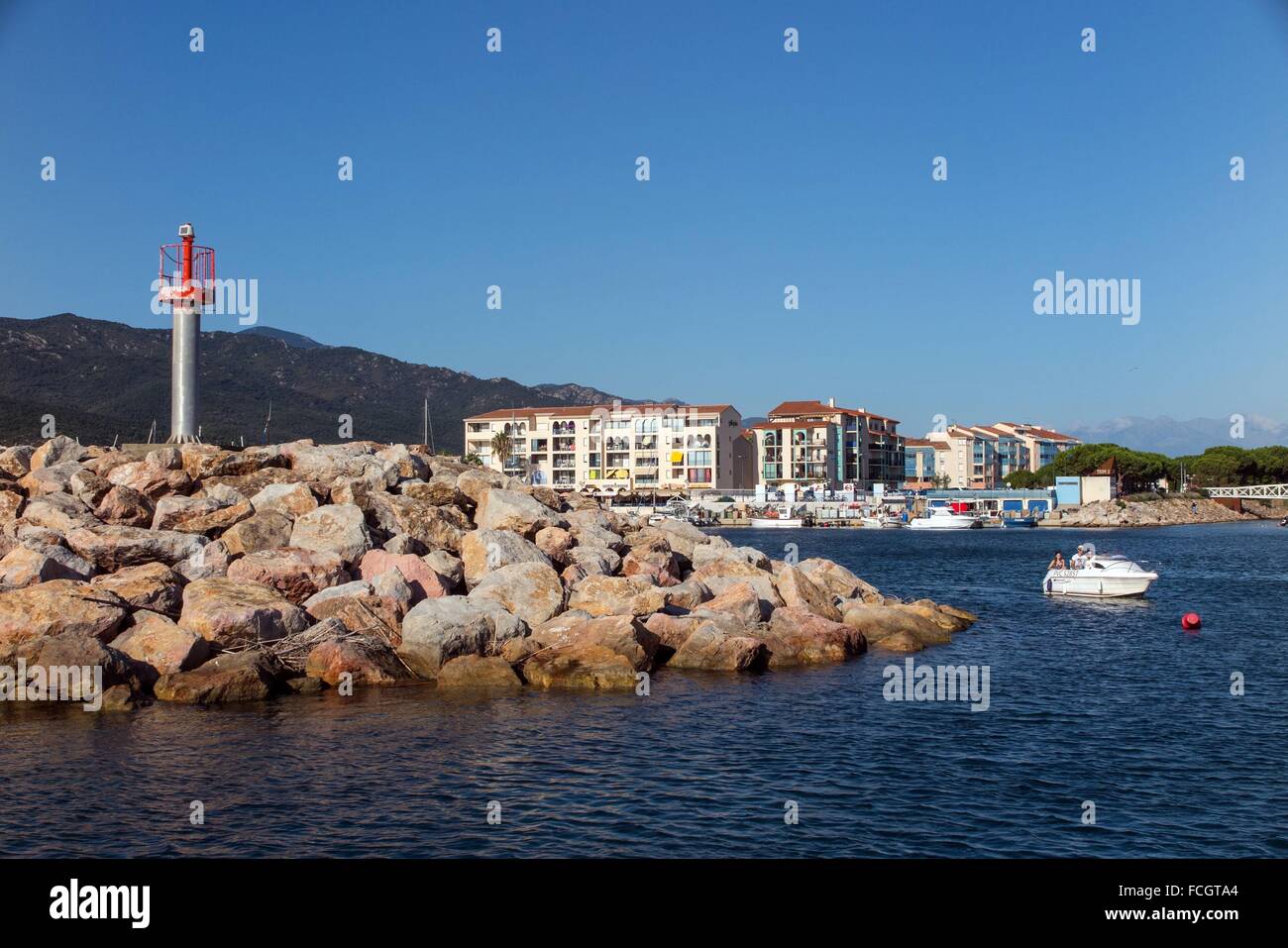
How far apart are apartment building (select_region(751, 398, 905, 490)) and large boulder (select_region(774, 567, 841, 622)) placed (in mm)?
127279

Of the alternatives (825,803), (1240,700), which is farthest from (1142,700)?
(825,803)

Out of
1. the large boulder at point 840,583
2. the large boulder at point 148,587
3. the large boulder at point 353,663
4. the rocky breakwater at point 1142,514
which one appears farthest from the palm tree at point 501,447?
the large boulder at point 353,663

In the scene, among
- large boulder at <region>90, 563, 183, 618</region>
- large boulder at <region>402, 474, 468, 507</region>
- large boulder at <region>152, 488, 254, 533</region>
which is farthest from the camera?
large boulder at <region>402, 474, 468, 507</region>

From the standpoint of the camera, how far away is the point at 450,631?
24.1 metres

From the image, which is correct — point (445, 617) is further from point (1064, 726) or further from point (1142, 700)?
point (1142, 700)

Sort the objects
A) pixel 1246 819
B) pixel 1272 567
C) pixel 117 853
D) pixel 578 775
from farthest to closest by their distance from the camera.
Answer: pixel 1272 567
pixel 578 775
pixel 1246 819
pixel 117 853

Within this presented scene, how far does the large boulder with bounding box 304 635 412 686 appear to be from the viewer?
23.2 meters

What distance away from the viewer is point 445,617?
24344 mm

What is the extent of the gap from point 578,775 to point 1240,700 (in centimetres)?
1544

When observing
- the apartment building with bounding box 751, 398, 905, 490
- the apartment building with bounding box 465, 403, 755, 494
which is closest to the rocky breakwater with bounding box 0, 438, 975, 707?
the apartment building with bounding box 465, 403, 755, 494

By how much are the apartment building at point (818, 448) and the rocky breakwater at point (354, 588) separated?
123m

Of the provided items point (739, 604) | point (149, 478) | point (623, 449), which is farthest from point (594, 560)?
point (623, 449)

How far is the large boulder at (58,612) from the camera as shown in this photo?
22141mm

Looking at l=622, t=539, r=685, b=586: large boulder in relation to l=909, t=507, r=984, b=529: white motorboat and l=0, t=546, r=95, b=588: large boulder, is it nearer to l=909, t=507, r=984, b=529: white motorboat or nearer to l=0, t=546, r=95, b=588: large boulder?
l=0, t=546, r=95, b=588: large boulder
